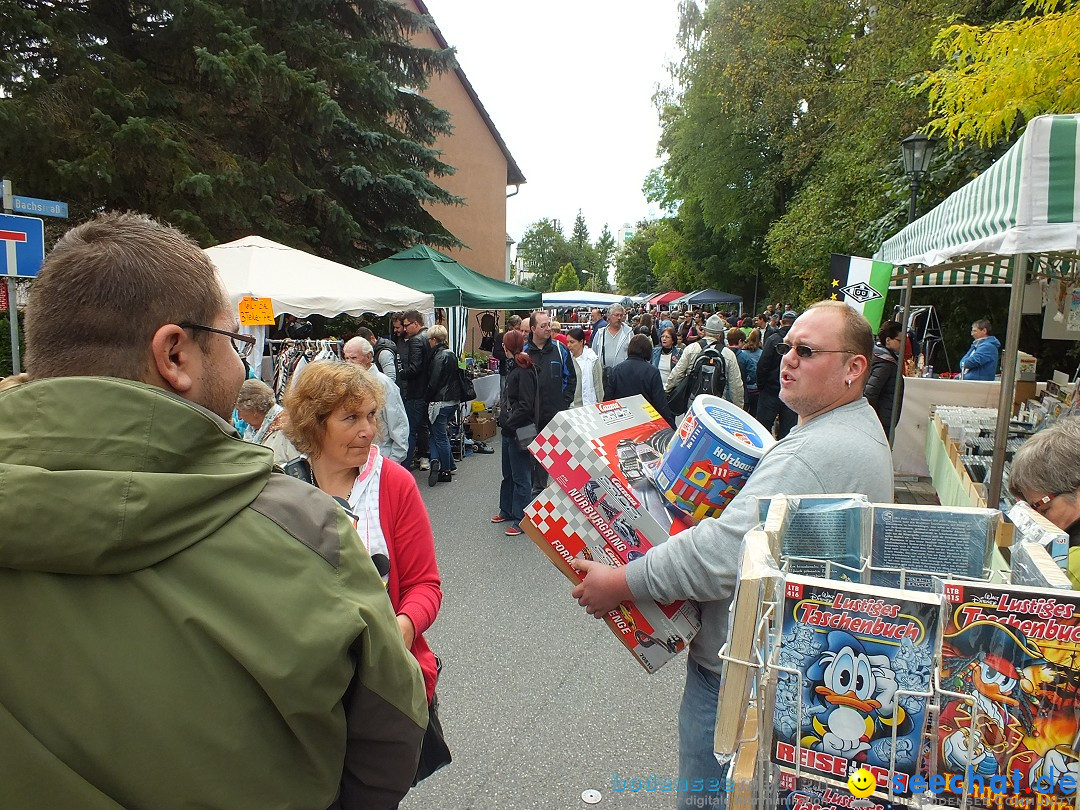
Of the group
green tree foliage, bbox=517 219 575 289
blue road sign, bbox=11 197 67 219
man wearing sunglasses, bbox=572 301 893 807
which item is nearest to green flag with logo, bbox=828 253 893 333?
man wearing sunglasses, bbox=572 301 893 807

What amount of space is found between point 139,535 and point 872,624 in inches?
43.2

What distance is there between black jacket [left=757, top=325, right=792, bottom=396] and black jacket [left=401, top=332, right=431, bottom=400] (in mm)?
4480

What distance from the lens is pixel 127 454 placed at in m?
0.91

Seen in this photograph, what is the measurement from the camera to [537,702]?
12.2ft

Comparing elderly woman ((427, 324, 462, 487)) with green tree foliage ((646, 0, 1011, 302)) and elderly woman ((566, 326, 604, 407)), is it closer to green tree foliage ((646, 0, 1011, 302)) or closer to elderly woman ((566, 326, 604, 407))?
elderly woman ((566, 326, 604, 407))

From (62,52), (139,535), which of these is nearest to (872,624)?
(139,535)

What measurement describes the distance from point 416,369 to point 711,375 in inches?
145

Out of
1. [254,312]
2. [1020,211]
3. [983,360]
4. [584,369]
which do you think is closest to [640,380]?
[584,369]

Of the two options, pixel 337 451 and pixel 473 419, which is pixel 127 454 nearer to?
pixel 337 451

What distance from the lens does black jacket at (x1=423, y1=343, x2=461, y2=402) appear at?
27.6 feet

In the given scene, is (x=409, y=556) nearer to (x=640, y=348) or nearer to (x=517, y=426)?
(x=517, y=426)

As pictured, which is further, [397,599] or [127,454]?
[397,599]

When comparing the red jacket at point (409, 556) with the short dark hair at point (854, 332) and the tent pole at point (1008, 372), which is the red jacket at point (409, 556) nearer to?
the short dark hair at point (854, 332)

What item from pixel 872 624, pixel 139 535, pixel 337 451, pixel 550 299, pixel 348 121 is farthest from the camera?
pixel 550 299
